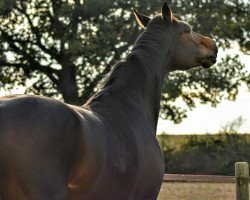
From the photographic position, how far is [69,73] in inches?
1110

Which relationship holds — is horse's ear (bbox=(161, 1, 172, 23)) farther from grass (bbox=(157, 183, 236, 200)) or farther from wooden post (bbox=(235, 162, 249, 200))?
grass (bbox=(157, 183, 236, 200))

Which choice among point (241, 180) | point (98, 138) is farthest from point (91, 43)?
point (98, 138)

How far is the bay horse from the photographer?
4.59m

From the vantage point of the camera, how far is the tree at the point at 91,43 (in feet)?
88.1

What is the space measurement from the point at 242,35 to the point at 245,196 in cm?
2071

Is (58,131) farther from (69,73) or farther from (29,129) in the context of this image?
(69,73)

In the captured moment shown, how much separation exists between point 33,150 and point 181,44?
3.15m

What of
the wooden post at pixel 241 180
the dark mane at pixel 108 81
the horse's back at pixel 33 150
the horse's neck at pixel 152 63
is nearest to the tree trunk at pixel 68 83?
the wooden post at pixel 241 180

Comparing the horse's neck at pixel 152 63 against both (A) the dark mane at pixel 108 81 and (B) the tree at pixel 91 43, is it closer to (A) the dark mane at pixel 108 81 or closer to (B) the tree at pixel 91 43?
(A) the dark mane at pixel 108 81

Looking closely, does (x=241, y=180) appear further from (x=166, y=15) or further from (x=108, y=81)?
(x=108, y=81)

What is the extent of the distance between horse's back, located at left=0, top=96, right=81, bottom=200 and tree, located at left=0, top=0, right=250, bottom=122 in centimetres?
2135

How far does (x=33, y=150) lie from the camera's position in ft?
15.1

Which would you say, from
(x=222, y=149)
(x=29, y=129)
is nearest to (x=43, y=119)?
(x=29, y=129)

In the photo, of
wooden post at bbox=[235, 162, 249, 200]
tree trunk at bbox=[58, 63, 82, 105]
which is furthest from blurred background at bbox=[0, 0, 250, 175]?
wooden post at bbox=[235, 162, 249, 200]
